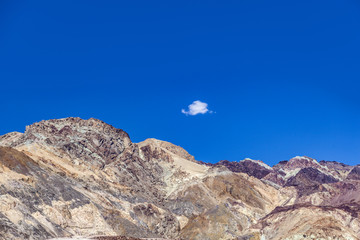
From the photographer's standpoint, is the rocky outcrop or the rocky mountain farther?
the rocky outcrop

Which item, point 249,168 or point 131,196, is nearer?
point 131,196

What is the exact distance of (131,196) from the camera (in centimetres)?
9062

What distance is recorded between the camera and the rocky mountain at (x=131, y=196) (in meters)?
61.0

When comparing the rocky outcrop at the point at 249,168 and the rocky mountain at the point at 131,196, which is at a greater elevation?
the rocky outcrop at the point at 249,168

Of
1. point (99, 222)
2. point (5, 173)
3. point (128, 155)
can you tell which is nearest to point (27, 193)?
point (5, 173)

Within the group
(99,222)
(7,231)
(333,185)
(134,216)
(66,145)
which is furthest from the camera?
(333,185)

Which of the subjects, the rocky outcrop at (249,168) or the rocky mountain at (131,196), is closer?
the rocky mountain at (131,196)

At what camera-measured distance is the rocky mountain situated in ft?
200

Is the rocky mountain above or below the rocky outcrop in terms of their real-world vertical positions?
below

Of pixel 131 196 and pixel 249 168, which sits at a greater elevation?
pixel 249 168

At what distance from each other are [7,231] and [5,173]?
65.0ft

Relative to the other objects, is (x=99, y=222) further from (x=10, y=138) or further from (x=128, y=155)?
(x=10, y=138)

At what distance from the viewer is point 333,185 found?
125 m

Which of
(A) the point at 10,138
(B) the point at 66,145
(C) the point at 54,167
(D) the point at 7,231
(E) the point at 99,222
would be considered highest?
(A) the point at 10,138
